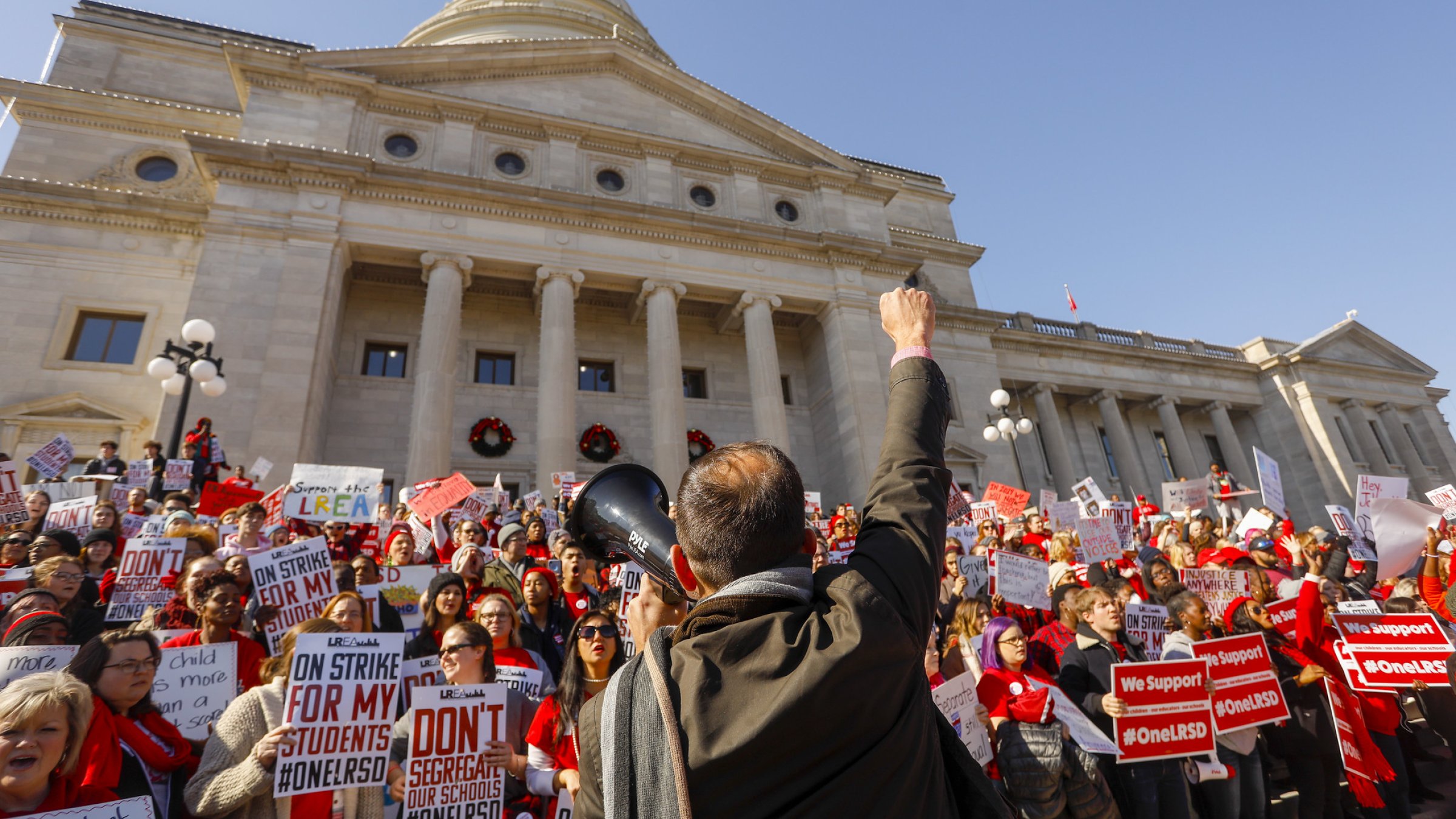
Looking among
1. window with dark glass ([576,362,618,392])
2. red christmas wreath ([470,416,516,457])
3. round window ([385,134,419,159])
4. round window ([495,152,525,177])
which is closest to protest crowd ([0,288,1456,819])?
red christmas wreath ([470,416,516,457])

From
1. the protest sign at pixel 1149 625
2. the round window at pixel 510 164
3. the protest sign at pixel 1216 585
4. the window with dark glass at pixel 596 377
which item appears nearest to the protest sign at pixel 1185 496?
the protest sign at pixel 1216 585

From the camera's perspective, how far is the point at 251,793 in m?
3.92

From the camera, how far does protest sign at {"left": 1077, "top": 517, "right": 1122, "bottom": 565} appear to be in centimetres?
1192

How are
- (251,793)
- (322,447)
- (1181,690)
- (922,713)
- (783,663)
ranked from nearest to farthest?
(783,663) → (922,713) → (251,793) → (1181,690) → (322,447)

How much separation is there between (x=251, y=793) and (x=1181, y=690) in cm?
619

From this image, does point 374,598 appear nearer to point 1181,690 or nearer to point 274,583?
point 274,583

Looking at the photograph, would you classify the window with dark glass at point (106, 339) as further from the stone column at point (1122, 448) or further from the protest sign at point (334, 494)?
the stone column at point (1122, 448)

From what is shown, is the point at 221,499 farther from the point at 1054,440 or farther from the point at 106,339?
the point at 1054,440

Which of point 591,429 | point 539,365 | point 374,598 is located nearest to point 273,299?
point 539,365

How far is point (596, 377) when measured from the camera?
27.1 metres

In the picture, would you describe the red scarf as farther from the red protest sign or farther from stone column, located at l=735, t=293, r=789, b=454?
stone column, located at l=735, t=293, r=789, b=454

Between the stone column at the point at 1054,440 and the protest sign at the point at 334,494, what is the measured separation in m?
27.8

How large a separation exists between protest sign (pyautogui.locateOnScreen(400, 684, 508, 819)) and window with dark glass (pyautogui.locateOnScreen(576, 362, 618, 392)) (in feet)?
73.6

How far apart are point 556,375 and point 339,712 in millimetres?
18351
